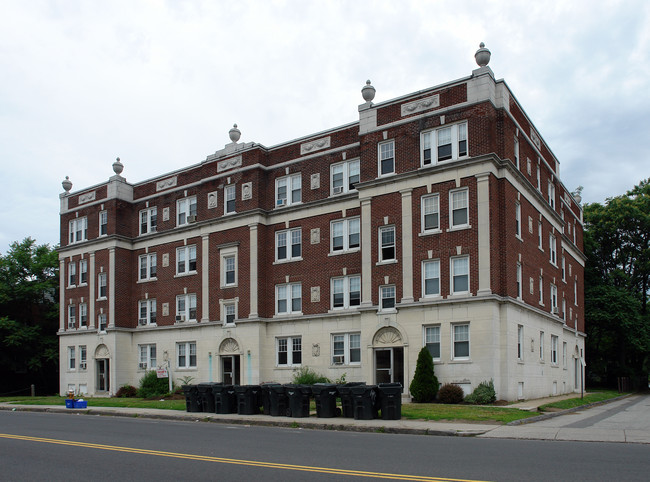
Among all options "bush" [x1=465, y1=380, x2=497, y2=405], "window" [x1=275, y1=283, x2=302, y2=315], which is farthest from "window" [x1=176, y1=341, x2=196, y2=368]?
"bush" [x1=465, y1=380, x2=497, y2=405]

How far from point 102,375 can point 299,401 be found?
26422 mm

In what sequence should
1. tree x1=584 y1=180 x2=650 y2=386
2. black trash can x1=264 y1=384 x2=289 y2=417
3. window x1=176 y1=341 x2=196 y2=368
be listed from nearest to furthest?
black trash can x1=264 y1=384 x2=289 y2=417, window x1=176 y1=341 x2=196 y2=368, tree x1=584 y1=180 x2=650 y2=386

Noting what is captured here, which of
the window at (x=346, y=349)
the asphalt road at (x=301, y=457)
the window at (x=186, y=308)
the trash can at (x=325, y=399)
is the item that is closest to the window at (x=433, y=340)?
the window at (x=346, y=349)

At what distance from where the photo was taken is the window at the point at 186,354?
40.1m

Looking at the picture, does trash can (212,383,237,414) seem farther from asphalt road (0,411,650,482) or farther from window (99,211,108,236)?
window (99,211,108,236)

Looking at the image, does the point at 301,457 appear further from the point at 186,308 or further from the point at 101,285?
the point at 101,285

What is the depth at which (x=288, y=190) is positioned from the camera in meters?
37.3

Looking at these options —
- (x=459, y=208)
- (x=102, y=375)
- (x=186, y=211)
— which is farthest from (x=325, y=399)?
(x=102, y=375)

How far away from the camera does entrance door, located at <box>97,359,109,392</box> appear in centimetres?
4412

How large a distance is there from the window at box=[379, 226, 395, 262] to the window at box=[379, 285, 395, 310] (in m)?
1.39

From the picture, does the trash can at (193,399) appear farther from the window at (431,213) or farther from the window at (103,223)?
the window at (103,223)

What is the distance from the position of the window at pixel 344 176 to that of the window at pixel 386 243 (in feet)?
12.2

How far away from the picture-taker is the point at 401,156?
3159cm

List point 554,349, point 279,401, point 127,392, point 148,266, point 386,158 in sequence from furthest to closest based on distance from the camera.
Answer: point 148,266
point 127,392
point 554,349
point 386,158
point 279,401
